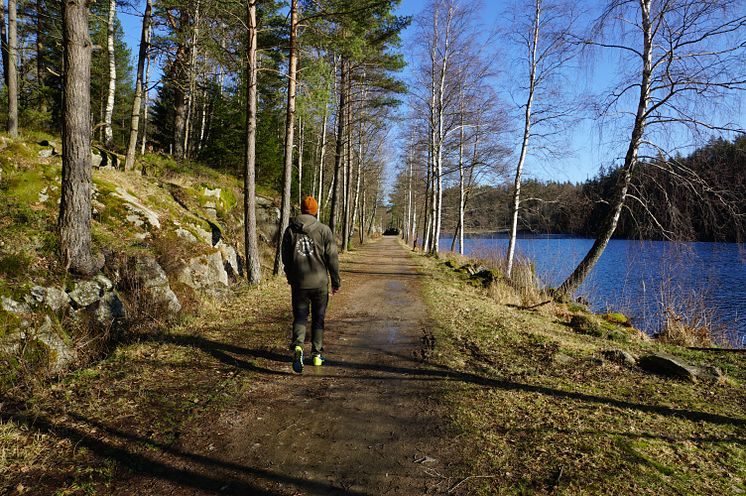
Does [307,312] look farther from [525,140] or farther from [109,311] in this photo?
[525,140]

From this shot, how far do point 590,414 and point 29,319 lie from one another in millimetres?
6306

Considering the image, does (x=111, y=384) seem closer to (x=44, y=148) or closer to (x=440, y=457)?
(x=440, y=457)

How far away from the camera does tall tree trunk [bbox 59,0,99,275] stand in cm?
560

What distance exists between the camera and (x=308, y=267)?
4.86 metres

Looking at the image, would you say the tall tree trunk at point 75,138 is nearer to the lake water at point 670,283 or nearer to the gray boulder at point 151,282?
the gray boulder at point 151,282

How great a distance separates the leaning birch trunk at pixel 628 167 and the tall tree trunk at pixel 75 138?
1023cm

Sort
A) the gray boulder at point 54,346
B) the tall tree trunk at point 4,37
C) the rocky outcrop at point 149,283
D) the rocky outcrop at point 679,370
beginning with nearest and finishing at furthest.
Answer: the gray boulder at point 54,346
the rocky outcrop at point 679,370
the rocky outcrop at point 149,283
the tall tree trunk at point 4,37


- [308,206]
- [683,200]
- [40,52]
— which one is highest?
[40,52]

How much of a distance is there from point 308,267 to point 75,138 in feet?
13.4

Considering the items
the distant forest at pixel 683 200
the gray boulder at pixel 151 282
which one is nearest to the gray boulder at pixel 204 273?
the gray boulder at pixel 151 282

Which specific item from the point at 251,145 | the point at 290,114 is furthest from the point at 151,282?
the point at 290,114

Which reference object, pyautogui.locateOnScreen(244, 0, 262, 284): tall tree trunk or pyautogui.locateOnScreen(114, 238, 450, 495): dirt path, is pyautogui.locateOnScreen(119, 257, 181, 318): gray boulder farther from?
pyautogui.locateOnScreen(244, 0, 262, 284): tall tree trunk

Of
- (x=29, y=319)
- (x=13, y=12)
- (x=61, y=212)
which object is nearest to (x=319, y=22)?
(x=61, y=212)

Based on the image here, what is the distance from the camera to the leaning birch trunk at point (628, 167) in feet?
28.7
